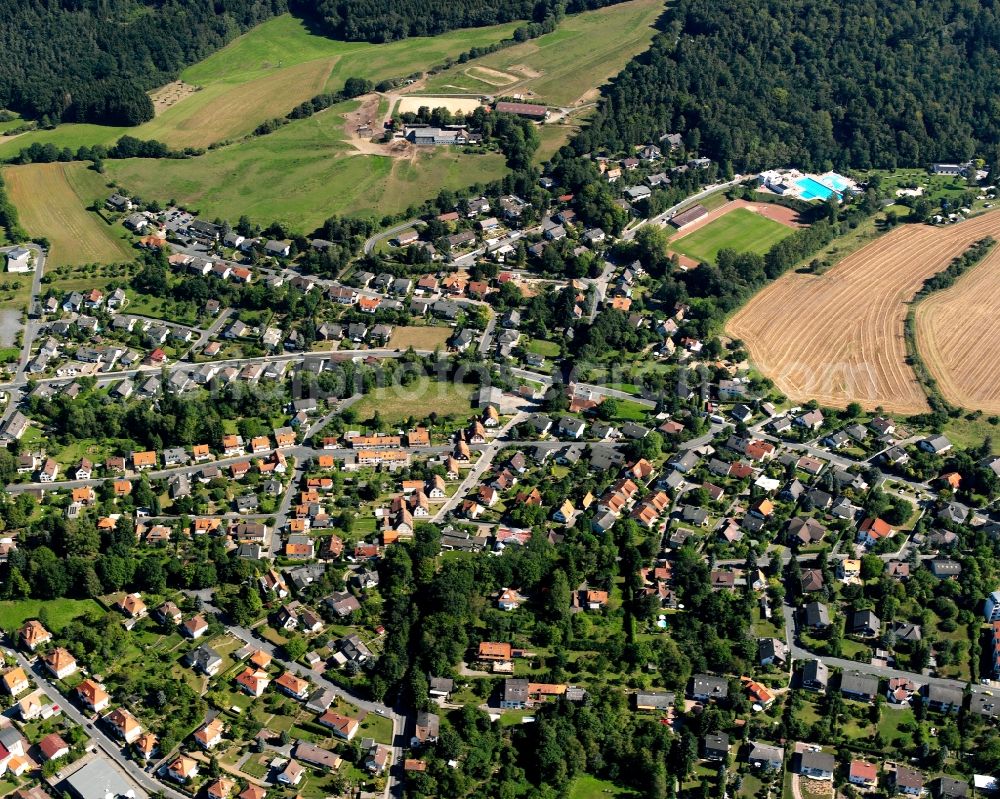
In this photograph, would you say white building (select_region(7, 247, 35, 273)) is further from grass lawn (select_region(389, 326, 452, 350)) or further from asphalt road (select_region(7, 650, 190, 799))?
asphalt road (select_region(7, 650, 190, 799))

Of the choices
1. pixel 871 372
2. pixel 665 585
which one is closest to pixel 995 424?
pixel 871 372

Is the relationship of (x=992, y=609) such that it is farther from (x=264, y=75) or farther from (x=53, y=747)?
(x=264, y=75)


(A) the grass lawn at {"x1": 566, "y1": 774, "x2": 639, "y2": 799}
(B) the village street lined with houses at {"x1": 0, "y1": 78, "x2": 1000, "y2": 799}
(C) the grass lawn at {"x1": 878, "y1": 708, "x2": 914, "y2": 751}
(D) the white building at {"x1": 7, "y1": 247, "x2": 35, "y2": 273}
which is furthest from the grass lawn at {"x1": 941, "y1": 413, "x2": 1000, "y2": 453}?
(D) the white building at {"x1": 7, "y1": 247, "x2": 35, "y2": 273}

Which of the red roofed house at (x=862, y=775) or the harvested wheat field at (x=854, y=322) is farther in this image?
the harvested wheat field at (x=854, y=322)

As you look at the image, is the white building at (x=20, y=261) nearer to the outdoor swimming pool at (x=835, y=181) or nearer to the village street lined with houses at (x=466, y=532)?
the village street lined with houses at (x=466, y=532)

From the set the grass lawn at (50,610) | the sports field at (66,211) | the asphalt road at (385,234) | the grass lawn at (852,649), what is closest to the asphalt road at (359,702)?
the grass lawn at (50,610)
